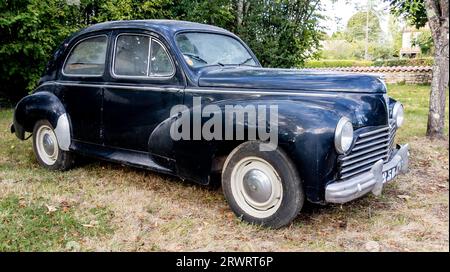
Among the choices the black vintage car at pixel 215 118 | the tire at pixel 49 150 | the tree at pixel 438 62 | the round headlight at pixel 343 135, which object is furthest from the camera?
the tree at pixel 438 62

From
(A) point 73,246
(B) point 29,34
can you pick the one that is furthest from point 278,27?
(A) point 73,246

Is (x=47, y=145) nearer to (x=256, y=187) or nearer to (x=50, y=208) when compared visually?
(x=50, y=208)

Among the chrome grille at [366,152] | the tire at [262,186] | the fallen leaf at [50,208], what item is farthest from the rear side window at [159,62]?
the chrome grille at [366,152]

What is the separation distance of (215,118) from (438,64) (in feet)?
12.6

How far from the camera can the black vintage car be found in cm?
318

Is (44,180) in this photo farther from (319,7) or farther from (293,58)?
(319,7)

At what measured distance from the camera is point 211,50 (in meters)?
4.35

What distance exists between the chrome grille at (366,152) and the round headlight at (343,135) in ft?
0.26

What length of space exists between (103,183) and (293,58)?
7.08 m

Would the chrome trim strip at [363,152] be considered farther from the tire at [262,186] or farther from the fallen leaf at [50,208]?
the fallen leaf at [50,208]

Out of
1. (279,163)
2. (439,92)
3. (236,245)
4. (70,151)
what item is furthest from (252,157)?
(439,92)

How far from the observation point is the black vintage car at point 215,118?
125 inches

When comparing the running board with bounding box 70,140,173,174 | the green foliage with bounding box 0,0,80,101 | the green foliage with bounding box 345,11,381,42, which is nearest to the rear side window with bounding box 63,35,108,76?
the running board with bounding box 70,140,173,174
